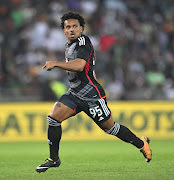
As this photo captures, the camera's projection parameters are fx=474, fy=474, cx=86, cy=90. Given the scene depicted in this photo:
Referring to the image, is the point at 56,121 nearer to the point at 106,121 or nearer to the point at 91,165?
the point at 106,121

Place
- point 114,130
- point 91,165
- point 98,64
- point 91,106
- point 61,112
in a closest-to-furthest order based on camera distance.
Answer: point 61,112, point 91,106, point 114,130, point 91,165, point 98,64

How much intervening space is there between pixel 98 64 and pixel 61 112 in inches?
344

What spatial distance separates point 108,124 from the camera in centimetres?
663

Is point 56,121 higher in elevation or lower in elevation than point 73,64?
lower

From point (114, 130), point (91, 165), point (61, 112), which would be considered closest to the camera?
point (61, 112)

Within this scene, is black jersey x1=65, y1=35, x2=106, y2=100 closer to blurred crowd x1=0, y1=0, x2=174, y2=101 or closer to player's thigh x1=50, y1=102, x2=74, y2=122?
player's thigh x1=50, y1=102, x2=74, y2=122

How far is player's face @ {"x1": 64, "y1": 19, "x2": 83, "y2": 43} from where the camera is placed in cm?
653

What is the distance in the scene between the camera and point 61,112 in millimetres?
6438

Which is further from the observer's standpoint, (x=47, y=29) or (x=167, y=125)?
(x=47, y=29)

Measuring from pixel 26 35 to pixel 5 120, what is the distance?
3276 mm

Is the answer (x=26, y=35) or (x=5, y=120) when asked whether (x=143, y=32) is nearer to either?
(x=26, y=35)

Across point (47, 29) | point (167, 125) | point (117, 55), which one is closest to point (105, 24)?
point (117, 55)

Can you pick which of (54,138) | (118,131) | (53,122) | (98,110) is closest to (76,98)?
(98,110)

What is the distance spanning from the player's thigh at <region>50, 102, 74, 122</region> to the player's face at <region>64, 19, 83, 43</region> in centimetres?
92
